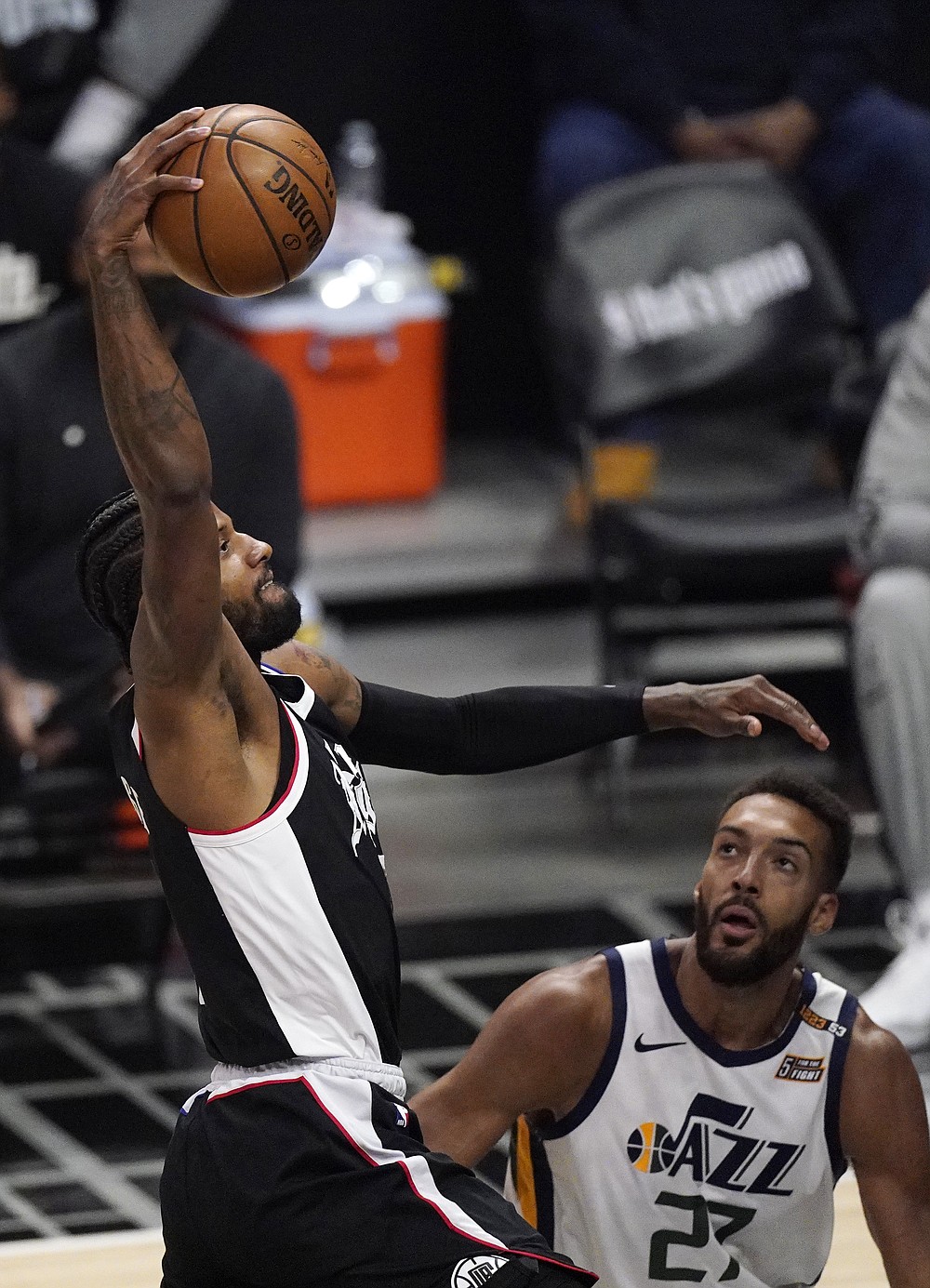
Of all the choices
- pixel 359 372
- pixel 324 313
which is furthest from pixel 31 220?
pixel 359 372

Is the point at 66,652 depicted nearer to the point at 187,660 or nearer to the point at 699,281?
the point at 699,281

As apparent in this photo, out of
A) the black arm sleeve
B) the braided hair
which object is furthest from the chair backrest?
the braided hair

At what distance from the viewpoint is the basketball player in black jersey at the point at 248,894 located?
242 centimetres

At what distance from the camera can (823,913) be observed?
10.0 ft

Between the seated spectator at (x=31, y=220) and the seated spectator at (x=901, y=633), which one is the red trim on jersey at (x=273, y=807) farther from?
the seated spectator at (x=31, y=220)

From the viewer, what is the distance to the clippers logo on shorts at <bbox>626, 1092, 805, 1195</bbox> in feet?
10.1

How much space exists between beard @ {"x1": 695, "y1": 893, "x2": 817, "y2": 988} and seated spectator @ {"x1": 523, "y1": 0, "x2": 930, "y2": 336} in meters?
3.49

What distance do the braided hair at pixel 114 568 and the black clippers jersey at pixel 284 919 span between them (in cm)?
13

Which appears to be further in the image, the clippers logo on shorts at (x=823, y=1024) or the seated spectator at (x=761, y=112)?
the seated spectator at (x=761, y=112)

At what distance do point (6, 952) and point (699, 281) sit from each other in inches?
97.7

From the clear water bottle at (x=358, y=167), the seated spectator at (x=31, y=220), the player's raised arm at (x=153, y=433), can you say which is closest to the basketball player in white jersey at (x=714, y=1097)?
the player's raised arm at (x=153, y=433)

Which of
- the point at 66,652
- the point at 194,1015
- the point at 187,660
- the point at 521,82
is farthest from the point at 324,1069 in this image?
the point at 521,82

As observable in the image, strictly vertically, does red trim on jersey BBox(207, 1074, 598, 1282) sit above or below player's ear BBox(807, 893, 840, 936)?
above

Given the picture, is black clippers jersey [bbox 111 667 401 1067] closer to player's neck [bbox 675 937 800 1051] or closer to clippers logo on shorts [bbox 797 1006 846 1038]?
player's neck [bbox 675 937 800 1051]
